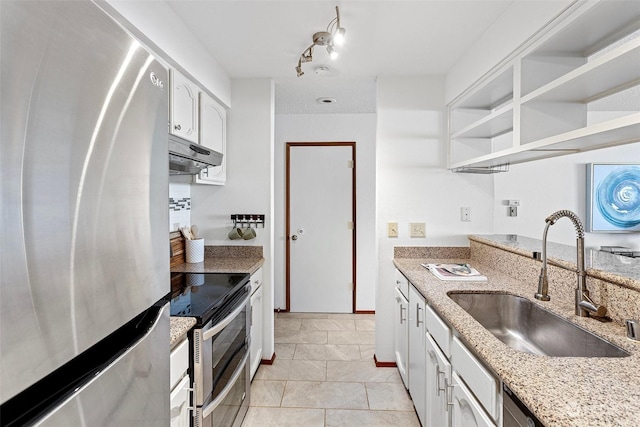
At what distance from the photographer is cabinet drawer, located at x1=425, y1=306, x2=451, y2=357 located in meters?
1.34

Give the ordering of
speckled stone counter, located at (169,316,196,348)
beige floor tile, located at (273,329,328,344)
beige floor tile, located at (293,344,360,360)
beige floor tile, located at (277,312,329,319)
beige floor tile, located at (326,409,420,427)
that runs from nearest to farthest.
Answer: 1. speckled stone counter, located at (169,316,196,348)
2. beige floor tile, located at (326,409,420,427)
3. beige floor tile, located at (293,344,360,360)
4. beige floor tile, located at (273,329,328,344)
5. beige floor tile, located at (277,312,329,319)

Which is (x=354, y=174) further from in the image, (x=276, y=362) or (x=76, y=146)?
(x=76, y=146)

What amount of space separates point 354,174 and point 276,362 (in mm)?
2155

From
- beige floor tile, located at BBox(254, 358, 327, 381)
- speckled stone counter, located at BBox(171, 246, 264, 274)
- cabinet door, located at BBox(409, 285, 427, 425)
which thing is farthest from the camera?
beige floor tile, located at BBox(254, 358, 327, 381)

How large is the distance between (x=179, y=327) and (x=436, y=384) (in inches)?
46.6

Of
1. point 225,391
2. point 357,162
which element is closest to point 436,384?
point 225,391

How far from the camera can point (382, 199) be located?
2566mm

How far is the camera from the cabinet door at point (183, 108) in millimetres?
1717

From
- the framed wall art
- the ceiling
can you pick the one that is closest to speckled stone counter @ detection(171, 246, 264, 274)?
the ceiling

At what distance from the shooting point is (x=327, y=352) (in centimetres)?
281

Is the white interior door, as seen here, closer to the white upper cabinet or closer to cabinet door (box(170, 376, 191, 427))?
the white upper cabinet

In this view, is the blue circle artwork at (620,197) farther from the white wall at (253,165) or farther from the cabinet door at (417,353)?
the white wall at (253,165)

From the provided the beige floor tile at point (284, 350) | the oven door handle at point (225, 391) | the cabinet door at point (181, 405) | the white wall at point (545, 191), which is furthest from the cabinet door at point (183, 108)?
the white wall at point (545, 191)

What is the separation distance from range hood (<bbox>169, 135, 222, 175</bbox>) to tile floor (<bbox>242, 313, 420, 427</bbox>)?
5.05 feet
